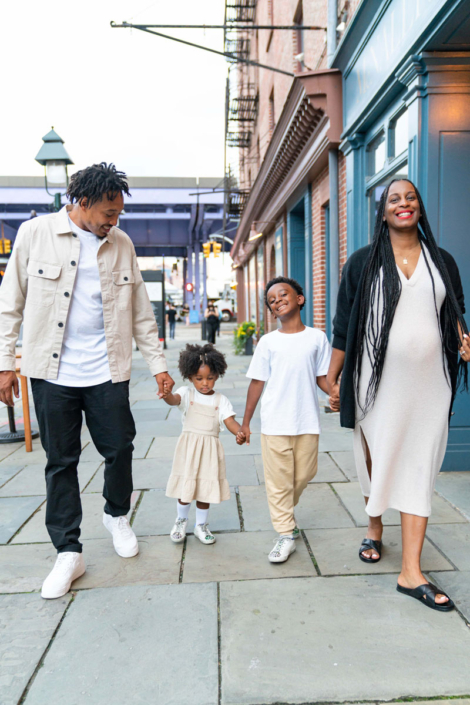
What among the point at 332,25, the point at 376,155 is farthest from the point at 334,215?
the point at 332,25

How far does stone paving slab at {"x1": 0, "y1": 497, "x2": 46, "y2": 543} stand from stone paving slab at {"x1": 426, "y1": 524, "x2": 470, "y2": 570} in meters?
2.60

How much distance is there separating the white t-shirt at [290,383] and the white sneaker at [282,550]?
0.60 m

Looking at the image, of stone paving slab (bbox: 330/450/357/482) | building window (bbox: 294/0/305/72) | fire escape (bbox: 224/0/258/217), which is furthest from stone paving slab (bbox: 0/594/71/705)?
fire escape (bbox: 224/0/258/217)

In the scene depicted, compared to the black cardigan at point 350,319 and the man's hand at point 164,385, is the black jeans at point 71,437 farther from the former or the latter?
the black cardigan at point 350,319

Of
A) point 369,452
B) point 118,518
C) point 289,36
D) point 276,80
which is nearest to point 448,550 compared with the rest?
point 369,452

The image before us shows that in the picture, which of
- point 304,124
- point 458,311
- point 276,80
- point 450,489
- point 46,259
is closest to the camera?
point 458,311

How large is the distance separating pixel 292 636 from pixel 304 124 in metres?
7.10

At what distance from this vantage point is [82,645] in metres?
2.34

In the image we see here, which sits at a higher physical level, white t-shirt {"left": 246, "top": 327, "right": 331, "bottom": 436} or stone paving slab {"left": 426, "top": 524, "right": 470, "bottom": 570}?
white t-shirt {"left": 246, "top": 327, "right": 331, "bottom": 436}

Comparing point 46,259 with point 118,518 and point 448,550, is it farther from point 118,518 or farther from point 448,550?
point 448,550

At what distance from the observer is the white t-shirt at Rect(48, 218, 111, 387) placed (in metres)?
2.89

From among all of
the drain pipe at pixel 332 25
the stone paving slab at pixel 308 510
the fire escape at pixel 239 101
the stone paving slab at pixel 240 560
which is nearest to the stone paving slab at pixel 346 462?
the stone paving slab at pixel 308 510

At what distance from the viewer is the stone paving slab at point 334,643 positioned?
2.04 metres

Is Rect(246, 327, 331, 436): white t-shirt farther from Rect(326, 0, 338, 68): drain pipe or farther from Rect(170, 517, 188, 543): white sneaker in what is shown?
Rect(326, 0, 338, 68): drain pipe
